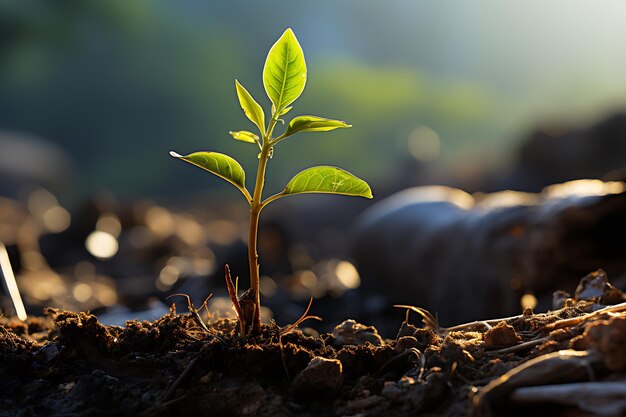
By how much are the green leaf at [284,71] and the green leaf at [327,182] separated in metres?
0.16

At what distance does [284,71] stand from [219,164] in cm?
24

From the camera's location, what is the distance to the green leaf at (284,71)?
1.40 m

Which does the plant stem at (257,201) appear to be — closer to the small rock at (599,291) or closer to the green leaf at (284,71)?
the green leaf at (284,71)

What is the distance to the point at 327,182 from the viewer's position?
1.42 meters

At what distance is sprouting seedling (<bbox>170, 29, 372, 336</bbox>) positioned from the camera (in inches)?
55.2

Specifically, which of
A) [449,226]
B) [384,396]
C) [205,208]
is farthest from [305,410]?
[205,208]

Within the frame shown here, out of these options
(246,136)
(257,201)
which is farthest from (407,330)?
(246,136)

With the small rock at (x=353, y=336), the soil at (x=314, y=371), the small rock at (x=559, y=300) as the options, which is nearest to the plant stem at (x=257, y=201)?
the soil at (x=314, y=371)

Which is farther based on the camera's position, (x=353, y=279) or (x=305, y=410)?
(x=353, y=279)

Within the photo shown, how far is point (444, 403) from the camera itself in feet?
4.02

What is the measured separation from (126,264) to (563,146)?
6.75m

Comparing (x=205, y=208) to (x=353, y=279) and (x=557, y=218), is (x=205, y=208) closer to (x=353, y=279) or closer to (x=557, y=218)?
(x=353, y=279)

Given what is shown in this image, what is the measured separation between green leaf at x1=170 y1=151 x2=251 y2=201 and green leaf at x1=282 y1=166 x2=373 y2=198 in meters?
0.11

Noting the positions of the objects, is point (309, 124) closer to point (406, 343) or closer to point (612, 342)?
point (406, 343)
